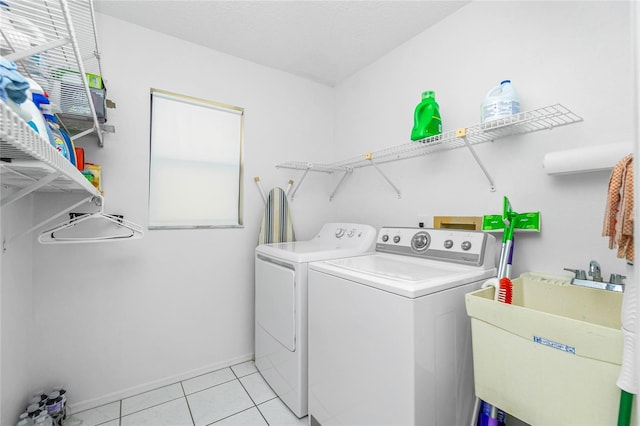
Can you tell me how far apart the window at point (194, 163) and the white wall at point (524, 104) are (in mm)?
1312

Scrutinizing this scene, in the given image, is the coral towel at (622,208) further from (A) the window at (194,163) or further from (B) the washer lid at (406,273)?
(A) the window at (194,163)

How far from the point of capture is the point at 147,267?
207cm

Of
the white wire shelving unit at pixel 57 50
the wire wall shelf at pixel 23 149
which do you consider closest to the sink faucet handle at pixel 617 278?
the wire wall shelf at pixel 23 149

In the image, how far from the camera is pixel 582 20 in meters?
1.34

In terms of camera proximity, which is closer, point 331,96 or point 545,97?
point 545,97

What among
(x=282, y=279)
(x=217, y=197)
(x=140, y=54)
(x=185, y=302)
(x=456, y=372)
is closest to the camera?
(x=456, y=372)

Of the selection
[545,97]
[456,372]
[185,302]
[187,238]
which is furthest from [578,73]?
[185,302]

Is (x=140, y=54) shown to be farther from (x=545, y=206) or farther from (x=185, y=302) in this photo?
(x=545, y=206)

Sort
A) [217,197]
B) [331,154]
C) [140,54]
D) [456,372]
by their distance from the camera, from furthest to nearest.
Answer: [331,154], [217,197], [140,54], [456,372]

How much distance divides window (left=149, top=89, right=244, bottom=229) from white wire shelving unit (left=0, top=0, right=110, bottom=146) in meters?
0.43

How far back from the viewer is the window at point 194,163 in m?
2.15

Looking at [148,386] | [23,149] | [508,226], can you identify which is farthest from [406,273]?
[148,386]

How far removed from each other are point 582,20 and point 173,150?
2.61 m

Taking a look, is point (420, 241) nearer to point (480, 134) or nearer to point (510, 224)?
point (510, 224)
